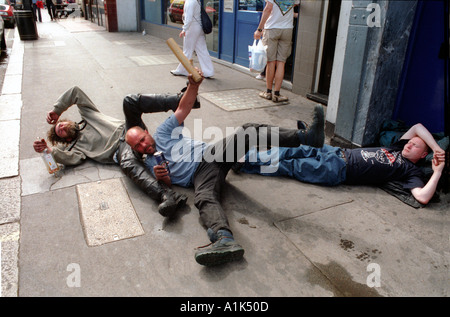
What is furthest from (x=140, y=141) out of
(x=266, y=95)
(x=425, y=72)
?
(x=266, y=95)

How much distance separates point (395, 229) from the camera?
Result: 2822mm

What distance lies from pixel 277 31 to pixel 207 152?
320cm

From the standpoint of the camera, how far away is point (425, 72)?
3.75 m

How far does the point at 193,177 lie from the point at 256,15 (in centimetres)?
521

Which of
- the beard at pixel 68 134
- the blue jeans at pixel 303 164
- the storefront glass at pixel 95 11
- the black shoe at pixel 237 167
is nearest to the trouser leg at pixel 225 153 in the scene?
the black shoe at pixel 237 167

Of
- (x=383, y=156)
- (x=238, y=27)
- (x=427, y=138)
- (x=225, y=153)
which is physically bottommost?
(x=383, y=156)

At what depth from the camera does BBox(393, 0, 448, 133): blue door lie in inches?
140

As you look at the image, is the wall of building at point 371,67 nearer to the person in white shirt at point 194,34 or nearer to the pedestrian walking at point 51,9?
the person in white shirt at point 194,34

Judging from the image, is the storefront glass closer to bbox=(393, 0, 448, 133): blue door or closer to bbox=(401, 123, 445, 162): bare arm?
bbox=(393, 0, 448, 133): blue door

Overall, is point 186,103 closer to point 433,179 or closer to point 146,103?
point 146,103

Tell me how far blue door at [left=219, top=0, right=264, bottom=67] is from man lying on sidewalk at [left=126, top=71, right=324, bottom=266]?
4.90 meters

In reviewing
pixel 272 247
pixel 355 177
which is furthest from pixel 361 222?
pixel 272 247
